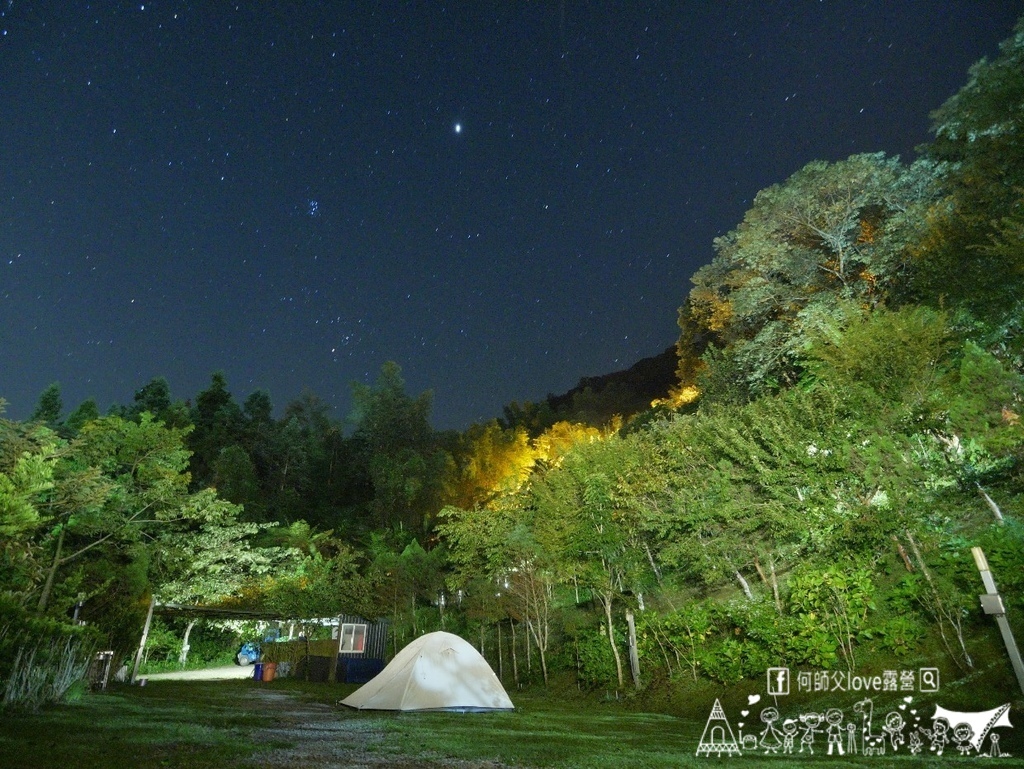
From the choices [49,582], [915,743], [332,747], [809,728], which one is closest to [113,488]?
[49,582]

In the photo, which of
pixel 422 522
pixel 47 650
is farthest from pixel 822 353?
pixel 422 522

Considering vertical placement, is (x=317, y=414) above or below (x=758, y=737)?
above

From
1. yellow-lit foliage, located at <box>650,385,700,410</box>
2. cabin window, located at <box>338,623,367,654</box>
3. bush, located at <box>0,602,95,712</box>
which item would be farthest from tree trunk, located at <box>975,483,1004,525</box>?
cabin window, located at <box>338,623,367,654</box>

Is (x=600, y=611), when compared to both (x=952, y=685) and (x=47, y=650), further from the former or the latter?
(x=47, y=650)

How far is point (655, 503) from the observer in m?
15.0

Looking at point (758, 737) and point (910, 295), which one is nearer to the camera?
point (758, 737)

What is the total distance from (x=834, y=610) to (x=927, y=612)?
4.43 feet

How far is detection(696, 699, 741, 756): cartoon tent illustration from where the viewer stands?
6.76 meters

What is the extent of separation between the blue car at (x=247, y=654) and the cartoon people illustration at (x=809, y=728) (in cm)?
2925

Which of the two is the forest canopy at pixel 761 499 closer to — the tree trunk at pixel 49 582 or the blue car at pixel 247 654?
the tree trunk at pixel 49 582

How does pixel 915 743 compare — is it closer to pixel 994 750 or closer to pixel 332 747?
→ pixel 994 750

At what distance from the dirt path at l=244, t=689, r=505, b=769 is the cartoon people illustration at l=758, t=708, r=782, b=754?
12.5 feet

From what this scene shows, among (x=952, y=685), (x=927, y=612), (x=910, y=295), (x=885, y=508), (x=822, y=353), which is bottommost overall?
(x=952, y=685)

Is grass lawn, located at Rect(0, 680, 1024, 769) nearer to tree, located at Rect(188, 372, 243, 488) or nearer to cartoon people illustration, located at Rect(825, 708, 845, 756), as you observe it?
cartoon people illustration, located at Rect(825, 708, 845, 756)
